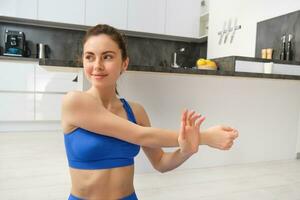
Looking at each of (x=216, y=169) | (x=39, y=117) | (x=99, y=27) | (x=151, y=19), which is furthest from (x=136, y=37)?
(x=99, y=27)

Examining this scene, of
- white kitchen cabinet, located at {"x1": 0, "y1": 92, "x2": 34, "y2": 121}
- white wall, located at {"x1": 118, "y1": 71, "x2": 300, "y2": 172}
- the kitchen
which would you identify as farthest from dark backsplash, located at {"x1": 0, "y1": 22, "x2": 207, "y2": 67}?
white wall, located at {"x1": 118, "y1": 71, "x2": 300, "y2": 172}

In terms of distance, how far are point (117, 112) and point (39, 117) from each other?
2.88m

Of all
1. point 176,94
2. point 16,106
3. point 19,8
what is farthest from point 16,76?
point 176,94

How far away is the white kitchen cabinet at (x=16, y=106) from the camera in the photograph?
3340mm

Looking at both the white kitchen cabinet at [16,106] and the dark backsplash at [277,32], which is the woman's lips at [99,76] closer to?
the dark backsplash at [277,32]

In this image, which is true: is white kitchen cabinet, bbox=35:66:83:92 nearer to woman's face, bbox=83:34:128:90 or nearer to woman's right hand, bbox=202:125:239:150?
woman's face, bbox=83:34:128:90

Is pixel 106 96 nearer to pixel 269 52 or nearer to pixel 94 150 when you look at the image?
pixel 94 150

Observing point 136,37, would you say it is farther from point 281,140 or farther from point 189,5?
point 281,140

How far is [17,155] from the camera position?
230 cm

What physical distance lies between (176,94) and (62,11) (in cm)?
257

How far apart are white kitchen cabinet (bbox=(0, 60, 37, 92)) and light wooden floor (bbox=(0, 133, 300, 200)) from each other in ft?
4.18

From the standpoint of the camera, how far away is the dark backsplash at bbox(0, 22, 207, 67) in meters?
4.04

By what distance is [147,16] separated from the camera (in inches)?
162

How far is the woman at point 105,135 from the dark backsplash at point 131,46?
3.25 metres
